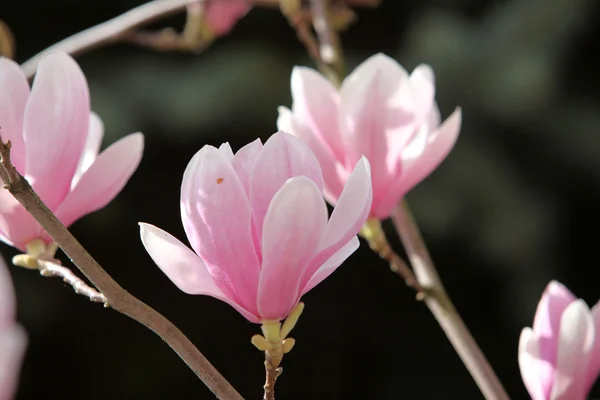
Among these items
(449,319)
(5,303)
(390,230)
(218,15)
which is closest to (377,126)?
(449,319)

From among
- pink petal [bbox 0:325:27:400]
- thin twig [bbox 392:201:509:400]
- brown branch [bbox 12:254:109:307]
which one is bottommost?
thin twig [bbox 392:201:509:400]

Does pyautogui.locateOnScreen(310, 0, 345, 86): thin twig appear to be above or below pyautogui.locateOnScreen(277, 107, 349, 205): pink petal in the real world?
above

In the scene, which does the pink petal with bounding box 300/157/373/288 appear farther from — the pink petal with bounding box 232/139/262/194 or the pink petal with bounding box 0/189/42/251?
the pink petal with bounding box 0/189/42/251

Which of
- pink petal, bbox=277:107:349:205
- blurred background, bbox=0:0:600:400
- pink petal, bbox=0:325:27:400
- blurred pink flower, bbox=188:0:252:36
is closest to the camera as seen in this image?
pink petal, bbox=0:325:27:400

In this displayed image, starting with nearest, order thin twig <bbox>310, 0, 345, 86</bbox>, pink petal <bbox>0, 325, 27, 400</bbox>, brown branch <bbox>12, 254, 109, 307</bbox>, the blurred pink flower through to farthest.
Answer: pink petal <bbox>0, 325, 27, 400</bbox>
brown branch <bbox>12, 254, 109, 307</bbox>
thin twig <bbox>310, 0, 345, 86</bbox>
the blurred pink flower

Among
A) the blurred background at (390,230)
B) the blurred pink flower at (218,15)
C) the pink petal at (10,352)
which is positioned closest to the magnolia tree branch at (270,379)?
the pink petal at (10,352)

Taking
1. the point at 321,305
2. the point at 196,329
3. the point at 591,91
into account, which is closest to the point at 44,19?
the point at 196,329

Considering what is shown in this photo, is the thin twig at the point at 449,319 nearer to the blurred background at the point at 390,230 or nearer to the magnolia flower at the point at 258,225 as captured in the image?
the magnolia flower at the point at 258,225

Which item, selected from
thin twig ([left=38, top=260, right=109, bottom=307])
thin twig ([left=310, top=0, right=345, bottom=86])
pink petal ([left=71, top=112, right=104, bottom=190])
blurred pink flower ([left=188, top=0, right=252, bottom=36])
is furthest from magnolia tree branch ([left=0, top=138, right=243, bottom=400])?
blurred pink flower ([left=188, top=0, right=252, bottom=36])
